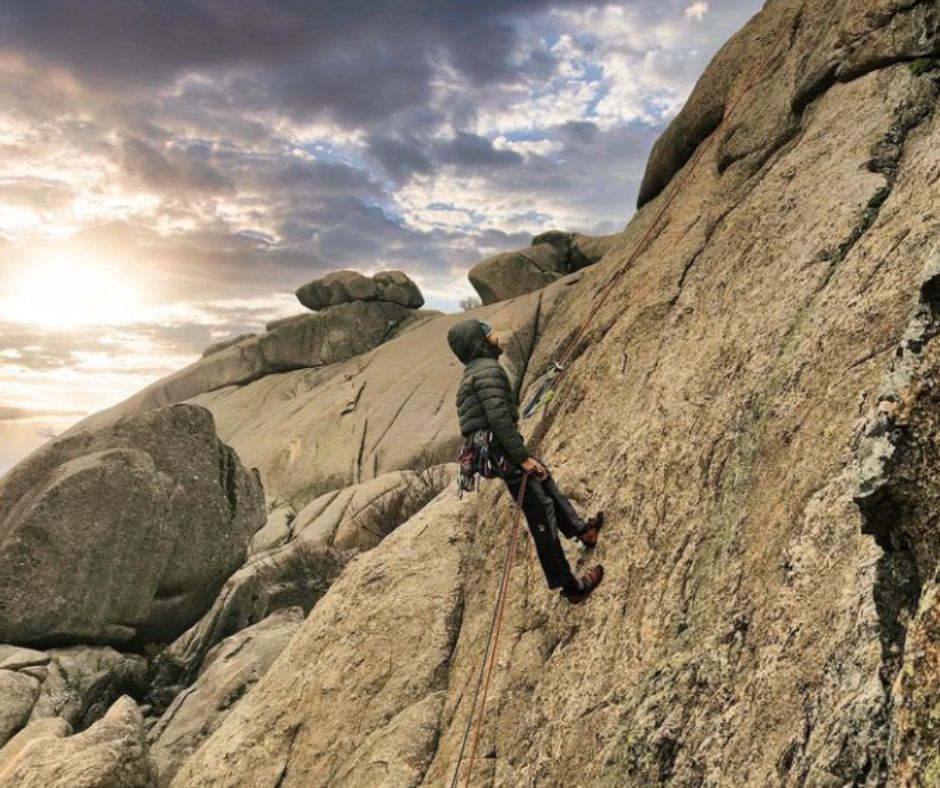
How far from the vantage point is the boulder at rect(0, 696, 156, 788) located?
37.4ft

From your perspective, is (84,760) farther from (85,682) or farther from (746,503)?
(746,503)

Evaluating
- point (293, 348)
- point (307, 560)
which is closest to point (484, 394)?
point (307, 560)

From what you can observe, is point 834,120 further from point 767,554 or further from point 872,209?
point 767,554

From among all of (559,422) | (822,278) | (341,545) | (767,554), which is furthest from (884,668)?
(341,545)

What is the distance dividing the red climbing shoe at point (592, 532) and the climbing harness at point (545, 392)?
3759 mm

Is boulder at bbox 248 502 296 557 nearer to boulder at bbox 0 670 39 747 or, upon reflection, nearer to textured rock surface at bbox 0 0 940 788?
boulder at bbox 0 670 39 747

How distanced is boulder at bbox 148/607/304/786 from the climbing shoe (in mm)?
9722

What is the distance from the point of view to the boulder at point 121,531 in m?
20.2

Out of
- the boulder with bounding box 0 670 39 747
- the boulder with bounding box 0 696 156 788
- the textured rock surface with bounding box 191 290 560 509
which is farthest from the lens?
the textured rock surface with bounding box 191 290 560 509

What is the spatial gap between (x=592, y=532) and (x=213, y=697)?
11.2 meters

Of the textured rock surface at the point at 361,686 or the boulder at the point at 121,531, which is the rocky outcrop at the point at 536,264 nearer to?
the boulder at the point at 121,531

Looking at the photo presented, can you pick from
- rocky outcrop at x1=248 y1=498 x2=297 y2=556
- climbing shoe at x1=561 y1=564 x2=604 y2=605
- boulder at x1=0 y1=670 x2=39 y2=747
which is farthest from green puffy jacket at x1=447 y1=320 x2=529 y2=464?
rocky outcrop at x1=248 y1=498 x2=297 y2=556

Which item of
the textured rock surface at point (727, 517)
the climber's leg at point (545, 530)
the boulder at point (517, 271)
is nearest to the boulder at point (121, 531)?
the textured rock surface at point (727, 517)

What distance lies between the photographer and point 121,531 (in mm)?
21297
